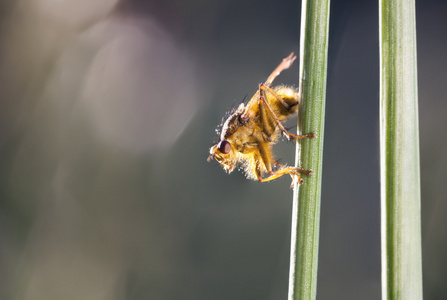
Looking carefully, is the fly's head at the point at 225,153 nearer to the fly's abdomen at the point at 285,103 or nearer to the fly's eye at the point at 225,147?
the fly's eye at the point at 225,147

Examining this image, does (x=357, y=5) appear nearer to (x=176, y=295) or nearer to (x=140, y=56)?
(x=140, y=56)

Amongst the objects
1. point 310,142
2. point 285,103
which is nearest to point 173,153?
point 285,103

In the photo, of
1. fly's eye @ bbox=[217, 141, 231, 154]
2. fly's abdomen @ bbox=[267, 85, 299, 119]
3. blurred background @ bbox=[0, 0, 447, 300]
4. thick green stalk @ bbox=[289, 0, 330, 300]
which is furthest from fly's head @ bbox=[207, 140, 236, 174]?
blurred background @ bbox=[0, 0, 447, 300]

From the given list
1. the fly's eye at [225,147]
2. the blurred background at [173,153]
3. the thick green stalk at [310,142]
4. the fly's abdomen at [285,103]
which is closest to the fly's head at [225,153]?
the fly's eye at [225,147]

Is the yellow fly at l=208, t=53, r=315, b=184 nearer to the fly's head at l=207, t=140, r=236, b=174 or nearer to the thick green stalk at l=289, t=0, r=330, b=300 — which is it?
the fly's head at l=207, t=140, r=236, b=174

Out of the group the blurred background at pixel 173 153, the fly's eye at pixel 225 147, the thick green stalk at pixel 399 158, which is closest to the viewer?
the thick green stalk at pixel 399 158

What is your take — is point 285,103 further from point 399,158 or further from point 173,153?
point 173,153
